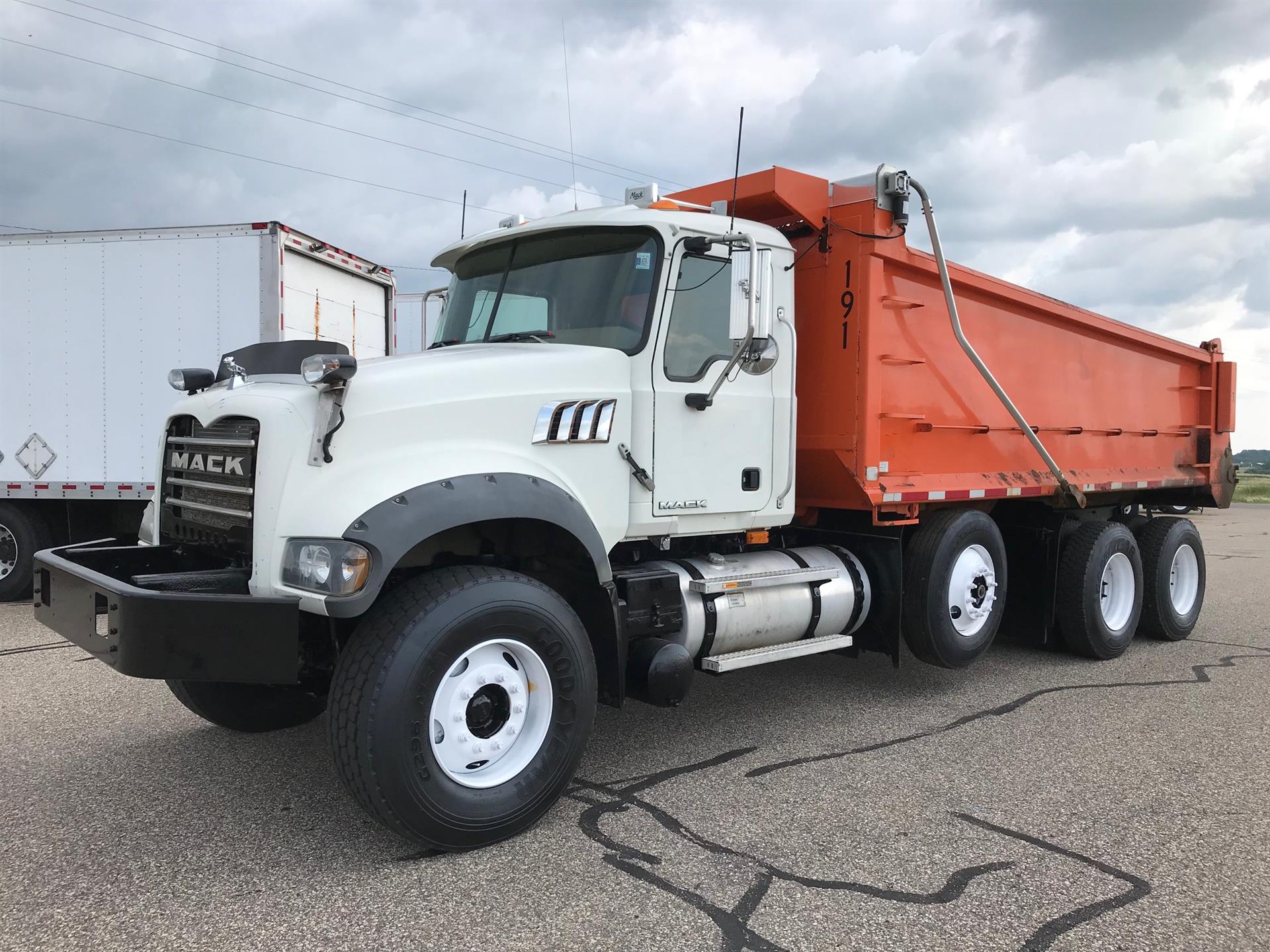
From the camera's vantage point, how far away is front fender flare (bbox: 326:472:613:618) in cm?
338

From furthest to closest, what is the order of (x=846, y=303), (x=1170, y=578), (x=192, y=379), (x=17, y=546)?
(x=17, y=546) < (x=1170, y=578) < (x=846, y=303) < (x=192, y=379)

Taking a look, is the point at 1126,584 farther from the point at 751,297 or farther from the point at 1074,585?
the point at 751,297

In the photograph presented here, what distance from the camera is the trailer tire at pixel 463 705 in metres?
3.42

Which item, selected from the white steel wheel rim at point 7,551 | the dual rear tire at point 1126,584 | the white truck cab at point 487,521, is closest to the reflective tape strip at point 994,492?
the dual rear tire at point 1126,584

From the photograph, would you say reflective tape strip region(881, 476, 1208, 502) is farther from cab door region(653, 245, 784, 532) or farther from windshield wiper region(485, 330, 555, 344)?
windshield wiper region(485, 330, 555, 344)

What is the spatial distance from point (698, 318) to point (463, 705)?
2182 mm

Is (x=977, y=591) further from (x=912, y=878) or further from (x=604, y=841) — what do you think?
(x=604, y=841)

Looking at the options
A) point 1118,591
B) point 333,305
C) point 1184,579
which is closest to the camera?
point 1118,591

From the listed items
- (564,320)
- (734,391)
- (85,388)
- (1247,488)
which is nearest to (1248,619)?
(734,391)

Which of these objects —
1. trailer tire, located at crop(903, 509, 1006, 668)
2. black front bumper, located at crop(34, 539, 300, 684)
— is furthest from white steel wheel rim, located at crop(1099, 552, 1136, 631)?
black front bumper, located at crop(34, 539, 300, 684)

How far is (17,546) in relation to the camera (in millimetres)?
8883

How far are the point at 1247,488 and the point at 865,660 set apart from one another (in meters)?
41.2

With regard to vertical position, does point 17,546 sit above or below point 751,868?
above

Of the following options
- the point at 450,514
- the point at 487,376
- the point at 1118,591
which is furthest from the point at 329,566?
the point at 1118,591
